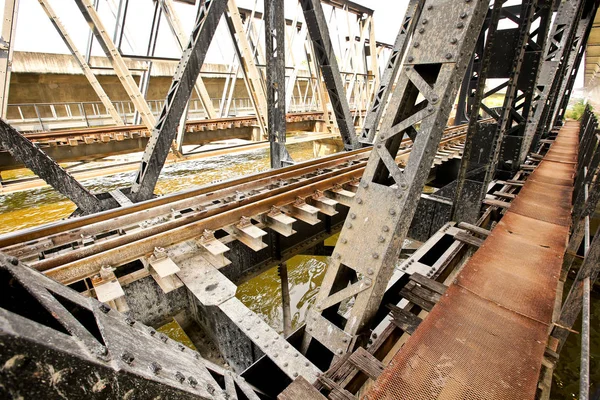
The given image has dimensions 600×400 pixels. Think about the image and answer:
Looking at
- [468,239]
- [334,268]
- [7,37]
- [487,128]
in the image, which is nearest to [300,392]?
[334,268]

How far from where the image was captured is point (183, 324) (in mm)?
3344

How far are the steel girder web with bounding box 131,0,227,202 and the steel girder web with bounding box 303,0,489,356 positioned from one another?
343cm

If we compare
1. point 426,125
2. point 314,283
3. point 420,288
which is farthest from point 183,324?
point 314,283

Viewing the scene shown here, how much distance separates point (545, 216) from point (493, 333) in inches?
116

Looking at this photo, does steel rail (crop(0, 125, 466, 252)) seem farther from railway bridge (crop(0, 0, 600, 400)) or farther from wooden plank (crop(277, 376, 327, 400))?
wooden plank (crop(277, 376, 327, 400))

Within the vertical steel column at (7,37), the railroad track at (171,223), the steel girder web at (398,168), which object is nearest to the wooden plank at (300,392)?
the steel girder web at (398,168)

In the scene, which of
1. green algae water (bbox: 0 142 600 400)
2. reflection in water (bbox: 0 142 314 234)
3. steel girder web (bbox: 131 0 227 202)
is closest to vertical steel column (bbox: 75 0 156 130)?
reflection in water (bbox: 0 142 314 234)

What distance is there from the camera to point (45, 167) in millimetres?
3615

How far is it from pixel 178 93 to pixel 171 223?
84.1 inches

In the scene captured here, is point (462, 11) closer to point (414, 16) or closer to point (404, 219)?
point (404, 219)

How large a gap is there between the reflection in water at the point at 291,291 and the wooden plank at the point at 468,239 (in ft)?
13.8

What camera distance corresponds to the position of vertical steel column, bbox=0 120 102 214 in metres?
3.24

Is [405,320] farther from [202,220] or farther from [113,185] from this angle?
[113,185]

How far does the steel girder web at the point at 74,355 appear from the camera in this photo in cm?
60
